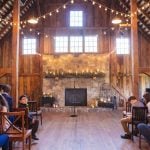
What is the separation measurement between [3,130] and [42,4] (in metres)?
10.4

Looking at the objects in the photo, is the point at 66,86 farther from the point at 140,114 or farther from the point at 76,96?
the point at 140,114

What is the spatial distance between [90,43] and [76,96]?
2.72 m

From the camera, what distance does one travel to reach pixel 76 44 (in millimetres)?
14531

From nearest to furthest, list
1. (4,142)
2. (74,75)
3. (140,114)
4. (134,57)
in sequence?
(4,142) → (140,114) → (134,57) → (74,75)

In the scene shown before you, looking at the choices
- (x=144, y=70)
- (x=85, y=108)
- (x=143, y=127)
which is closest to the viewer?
(x=143, y=127)

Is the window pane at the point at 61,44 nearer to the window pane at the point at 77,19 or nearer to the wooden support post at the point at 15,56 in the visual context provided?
the window pane at the point at 77,19

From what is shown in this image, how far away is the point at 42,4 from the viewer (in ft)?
47.4

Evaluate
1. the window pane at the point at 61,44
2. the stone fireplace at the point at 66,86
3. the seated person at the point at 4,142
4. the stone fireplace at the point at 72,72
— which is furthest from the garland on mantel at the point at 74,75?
the seated person at the point at 4,142

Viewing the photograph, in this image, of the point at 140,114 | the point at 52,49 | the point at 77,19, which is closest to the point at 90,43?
the point at 77,19

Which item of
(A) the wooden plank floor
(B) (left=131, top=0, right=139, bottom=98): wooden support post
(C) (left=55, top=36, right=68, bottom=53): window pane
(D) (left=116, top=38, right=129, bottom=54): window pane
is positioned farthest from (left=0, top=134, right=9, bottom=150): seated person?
(D) (left=116, top=38, right=129, bottom=54): window pane

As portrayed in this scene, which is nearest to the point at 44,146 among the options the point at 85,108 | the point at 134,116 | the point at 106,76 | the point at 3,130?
the point at 3,130

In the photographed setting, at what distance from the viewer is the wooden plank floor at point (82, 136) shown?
20.7 ft

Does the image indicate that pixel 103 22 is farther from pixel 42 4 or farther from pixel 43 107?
pixel 43 107

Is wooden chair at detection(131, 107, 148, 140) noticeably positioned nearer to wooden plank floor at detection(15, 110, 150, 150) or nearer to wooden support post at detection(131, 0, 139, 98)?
wooden plank floor at detection(15, 110, 150, 150)
